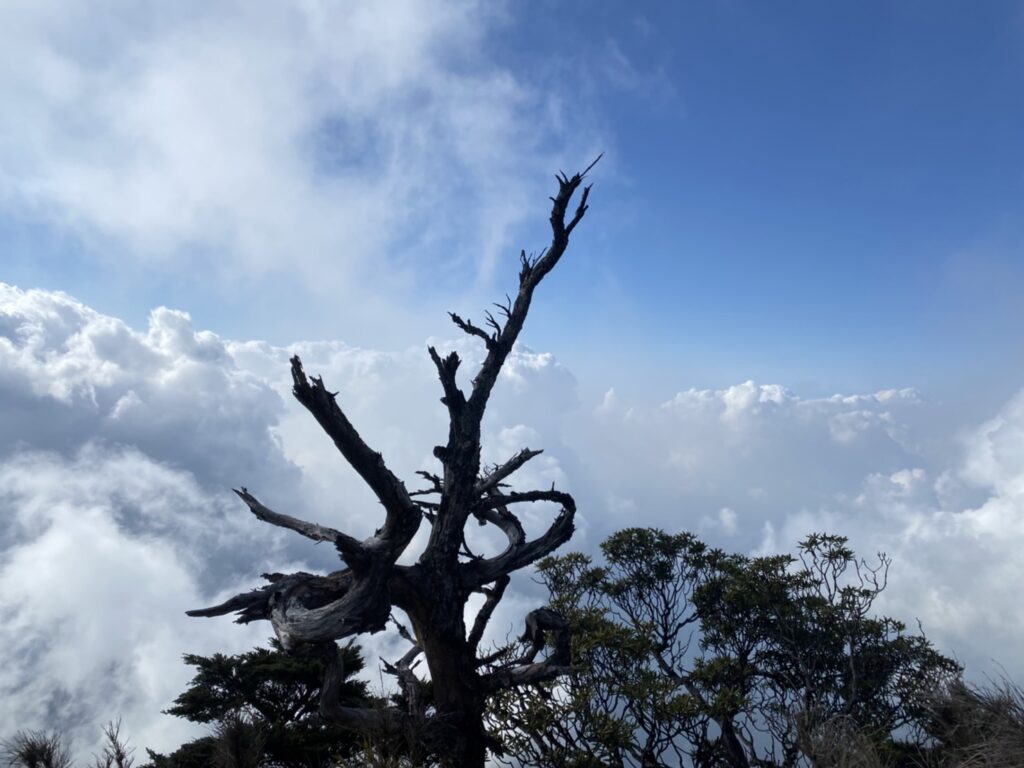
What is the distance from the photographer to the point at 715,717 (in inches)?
447

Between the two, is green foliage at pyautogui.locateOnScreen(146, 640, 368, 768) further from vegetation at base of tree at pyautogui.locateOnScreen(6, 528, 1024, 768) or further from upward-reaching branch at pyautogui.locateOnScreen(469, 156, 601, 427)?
upward-reaching branch at pyautogui.locateOnScreen(469, 156, 601, 427)

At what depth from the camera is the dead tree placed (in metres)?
7.36

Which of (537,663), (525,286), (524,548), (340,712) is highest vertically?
(525,286)

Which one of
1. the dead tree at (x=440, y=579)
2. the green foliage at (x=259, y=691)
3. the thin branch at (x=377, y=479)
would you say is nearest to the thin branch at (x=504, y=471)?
the dead tree at (x=440, y=579)

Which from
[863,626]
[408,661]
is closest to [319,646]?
[408,661]

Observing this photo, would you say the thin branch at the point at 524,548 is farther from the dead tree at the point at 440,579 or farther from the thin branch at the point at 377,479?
the thin branch at the point at 377,479

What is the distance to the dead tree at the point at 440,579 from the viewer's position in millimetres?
7359

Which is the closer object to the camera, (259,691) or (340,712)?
(340,712)

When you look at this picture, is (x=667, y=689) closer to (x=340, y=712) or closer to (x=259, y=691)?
(x=340, y=712)

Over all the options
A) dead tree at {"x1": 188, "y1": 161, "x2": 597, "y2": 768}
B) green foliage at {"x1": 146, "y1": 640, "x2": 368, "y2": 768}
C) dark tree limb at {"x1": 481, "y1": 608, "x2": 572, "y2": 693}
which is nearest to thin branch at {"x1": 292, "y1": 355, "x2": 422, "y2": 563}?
dead tree at {"x1": 188, "y1": 161, "x2": 597, "y2": 768}

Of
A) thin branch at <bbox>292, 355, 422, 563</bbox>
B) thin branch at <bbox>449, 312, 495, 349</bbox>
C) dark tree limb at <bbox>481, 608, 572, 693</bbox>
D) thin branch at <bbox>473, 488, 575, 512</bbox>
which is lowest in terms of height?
dark tree limb at <bbox>481, 608, 572, 693</bbox>

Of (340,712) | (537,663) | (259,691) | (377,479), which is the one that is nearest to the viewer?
(377,479)

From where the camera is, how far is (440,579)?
28.7 feet

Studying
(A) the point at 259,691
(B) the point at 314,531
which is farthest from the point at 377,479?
(A) the point at 259,691
